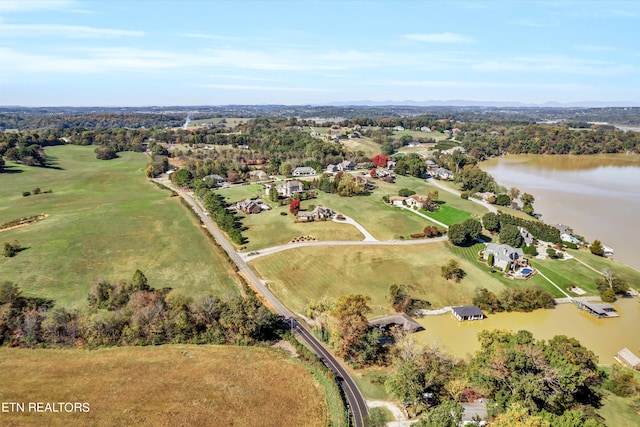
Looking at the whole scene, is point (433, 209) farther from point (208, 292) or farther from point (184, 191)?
point (184, 191)

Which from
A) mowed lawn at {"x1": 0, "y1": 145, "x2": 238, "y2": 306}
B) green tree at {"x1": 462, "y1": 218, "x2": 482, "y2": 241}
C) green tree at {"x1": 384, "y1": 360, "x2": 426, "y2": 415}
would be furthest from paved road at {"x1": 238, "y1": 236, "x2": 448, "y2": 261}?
green tree at {"x1": 384, "y1": 360, "x2": 426, "y2": 415}

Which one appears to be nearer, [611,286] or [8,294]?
[8,294]

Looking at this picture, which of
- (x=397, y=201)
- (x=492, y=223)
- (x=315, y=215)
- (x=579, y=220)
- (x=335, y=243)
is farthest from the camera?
(x=397, y=201)

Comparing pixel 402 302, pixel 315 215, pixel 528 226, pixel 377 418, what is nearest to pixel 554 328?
pixel 402 302

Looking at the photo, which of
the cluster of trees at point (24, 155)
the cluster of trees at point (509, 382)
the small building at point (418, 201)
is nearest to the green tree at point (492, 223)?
the small building at point (418, 201)

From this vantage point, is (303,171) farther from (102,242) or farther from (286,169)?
(102,242)

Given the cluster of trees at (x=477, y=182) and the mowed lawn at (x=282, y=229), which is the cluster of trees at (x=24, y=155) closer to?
the mowed lawn at (x=282, y=229)
